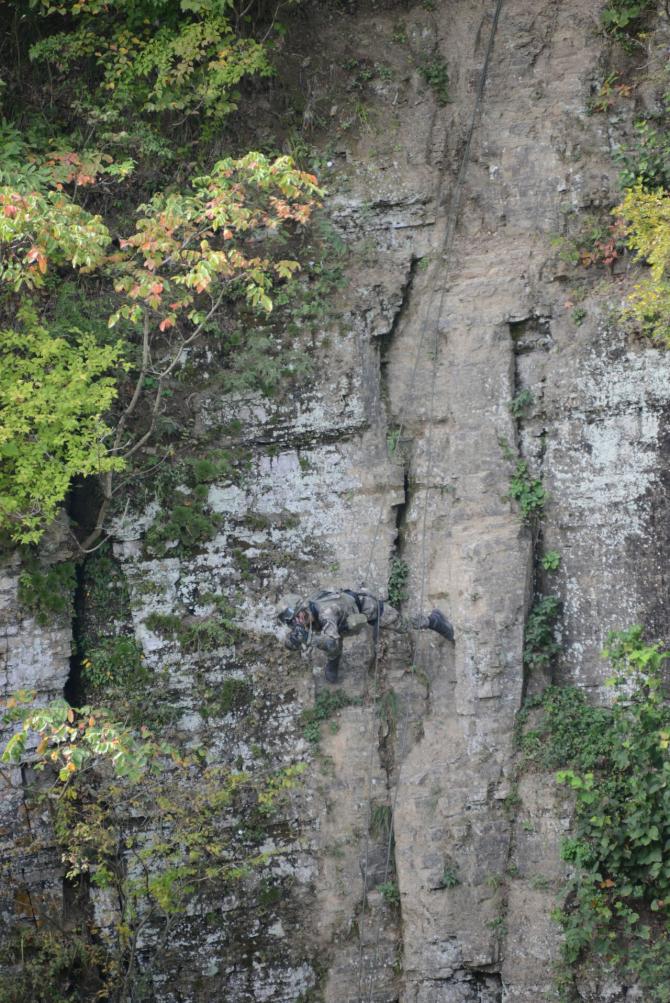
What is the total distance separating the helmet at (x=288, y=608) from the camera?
383 inches

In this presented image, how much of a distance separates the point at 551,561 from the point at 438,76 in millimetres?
4559

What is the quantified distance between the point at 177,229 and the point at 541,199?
3278 millimetres

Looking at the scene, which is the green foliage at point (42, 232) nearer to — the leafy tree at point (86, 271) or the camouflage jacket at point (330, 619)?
the leafy tree at point (86, 271)

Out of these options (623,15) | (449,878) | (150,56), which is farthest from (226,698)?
(623,15)

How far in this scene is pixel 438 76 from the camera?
10.6 meters

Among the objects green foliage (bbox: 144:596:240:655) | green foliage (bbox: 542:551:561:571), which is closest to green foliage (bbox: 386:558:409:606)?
green foliage (bbox: 542:551:561:571)

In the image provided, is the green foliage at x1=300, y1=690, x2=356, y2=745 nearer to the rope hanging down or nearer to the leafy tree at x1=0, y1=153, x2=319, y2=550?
the rope hanging down

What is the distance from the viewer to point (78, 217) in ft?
28.9

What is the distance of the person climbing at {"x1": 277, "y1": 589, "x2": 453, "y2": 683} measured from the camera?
31.8 feet

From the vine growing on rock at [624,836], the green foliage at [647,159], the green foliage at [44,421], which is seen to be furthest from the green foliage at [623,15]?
the vine growing on rock at [624,836]

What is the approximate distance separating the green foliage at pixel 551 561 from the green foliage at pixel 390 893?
120 inches

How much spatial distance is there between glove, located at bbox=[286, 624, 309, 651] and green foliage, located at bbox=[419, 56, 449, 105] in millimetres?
4985

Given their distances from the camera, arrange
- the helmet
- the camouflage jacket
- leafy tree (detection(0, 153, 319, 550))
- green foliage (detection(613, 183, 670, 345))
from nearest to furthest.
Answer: leafy tree (detection(0, 153, 319, 550))
green foliage (detection(613, 183, 670, 345))
the camouflage jacket
the helmet

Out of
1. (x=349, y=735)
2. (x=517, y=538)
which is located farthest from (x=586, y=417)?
(x=349, y=735)
